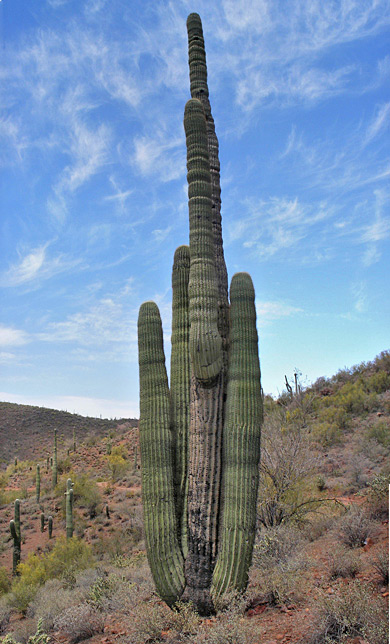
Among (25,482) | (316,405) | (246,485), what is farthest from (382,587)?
(25,482)

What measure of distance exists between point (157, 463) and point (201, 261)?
3.11 meters

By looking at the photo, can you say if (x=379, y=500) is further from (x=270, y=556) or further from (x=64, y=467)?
(x=64, y=467)

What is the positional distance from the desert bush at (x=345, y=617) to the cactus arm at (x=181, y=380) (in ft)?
6.47

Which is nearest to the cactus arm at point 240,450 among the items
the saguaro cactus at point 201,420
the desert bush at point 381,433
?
the saguaro cactus at point 201,420

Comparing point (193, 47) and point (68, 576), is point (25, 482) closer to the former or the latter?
point (68, 576)

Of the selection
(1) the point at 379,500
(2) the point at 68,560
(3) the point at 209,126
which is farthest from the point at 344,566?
(2) the point at 68,560

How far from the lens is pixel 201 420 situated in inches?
275

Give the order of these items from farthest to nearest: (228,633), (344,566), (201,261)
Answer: (344,566) < (201,261) < (228,633)

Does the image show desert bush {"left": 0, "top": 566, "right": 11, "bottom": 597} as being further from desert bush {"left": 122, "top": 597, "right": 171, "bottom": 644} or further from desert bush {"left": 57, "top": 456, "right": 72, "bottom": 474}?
desert bush {"left": 57, "top": 456, "right": 72, "bottom": 474}

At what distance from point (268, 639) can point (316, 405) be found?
77.9 ft

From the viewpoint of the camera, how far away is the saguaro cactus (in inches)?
261

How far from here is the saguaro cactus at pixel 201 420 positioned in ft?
21.8

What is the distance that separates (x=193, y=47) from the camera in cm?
845

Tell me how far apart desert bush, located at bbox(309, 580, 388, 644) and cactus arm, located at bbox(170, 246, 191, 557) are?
1973 millimetres
